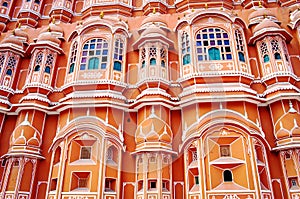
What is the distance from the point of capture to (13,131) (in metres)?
13.3

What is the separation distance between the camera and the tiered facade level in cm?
1149

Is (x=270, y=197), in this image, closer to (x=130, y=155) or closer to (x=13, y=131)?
(x=130, y=155)

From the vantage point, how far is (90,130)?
12.6 meters

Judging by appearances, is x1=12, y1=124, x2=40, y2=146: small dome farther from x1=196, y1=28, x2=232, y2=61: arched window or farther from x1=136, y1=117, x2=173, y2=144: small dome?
x1=196, y1=28, x2=232, y2=61: arched window

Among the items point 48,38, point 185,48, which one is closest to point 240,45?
point 185,48

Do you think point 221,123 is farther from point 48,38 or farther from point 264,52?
point 48,38

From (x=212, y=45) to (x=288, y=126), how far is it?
531cm

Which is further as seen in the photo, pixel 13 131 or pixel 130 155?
pixel 13 131

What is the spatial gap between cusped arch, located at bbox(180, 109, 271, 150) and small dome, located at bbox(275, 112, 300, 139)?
2.49 feet

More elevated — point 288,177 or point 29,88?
point 29,88

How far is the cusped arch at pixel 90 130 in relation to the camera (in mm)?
12367

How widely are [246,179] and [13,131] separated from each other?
1095cm

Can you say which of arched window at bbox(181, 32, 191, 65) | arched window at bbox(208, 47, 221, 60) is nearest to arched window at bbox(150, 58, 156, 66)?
arched window at bbox(181, 32, 191, 65)

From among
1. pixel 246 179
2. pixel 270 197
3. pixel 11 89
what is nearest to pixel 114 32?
pixel 11 89
